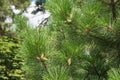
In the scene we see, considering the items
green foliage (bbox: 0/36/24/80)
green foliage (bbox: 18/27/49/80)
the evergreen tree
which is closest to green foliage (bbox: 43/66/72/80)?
the evergreen tree

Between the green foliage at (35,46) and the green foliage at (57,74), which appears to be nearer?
the green foliage at (57,74)

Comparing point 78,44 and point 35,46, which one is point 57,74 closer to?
point 35,46

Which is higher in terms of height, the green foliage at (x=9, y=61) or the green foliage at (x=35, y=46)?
the green foliage at (x=35, y=46)

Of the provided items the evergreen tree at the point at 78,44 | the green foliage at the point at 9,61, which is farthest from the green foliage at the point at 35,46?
the green foliage at the point at 9,61

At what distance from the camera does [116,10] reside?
3.22 metres

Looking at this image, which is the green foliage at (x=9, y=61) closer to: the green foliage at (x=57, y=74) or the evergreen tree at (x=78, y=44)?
the evergreen tree at (x=78, y=44)

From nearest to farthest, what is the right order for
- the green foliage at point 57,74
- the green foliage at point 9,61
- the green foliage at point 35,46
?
the green foliage at point 57,74
the green foliage at point 35,46
the green foliage at point 9,61

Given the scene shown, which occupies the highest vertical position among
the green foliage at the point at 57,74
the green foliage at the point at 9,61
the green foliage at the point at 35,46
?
the green foliage at the point at 35,46

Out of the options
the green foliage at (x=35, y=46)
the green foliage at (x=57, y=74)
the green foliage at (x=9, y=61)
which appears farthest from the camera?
the green foliage at (x=9, y=61)

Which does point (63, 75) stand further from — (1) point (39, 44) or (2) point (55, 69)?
(1) point (39, 44)

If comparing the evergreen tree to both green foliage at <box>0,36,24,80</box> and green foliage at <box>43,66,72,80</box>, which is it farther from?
green foliage at <box>0,36,24,80</box>

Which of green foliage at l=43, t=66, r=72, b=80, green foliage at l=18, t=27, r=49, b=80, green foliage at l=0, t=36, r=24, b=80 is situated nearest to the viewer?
green foliage at l=43, t=66, r=72, b=80

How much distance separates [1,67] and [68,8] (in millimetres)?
12660

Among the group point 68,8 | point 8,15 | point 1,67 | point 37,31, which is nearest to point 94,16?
point 68,8
